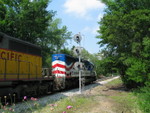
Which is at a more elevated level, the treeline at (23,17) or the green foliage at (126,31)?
the treeline at (23,17)

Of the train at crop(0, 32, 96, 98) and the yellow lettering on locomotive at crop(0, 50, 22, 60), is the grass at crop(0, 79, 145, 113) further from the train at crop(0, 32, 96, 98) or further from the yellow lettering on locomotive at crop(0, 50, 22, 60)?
the yellow lettering on locomotive at crop(0, 50, 22, 60)

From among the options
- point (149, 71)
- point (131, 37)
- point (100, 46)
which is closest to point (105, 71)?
point (100, 46)

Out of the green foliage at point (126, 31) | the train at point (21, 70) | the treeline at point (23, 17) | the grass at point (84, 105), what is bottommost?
the grass at point (84, 105)

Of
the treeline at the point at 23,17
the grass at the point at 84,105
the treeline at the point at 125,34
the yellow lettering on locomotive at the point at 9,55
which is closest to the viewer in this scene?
the grass at the point at 84,105

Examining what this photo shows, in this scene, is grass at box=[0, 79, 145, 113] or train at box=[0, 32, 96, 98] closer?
grass at box=[0, 79, 145, 113]

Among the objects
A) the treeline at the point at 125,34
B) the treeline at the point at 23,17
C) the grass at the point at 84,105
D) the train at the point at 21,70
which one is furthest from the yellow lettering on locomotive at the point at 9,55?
the treeline at the point at 23,17

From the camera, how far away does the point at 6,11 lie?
23688mm

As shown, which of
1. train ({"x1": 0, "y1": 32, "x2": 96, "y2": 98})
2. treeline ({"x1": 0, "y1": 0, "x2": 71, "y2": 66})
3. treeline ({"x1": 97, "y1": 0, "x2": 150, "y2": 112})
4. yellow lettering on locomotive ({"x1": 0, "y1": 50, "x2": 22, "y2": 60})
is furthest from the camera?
treeline ({"x1": 0, "y1": 0, "x2": 71, "y2": 66})

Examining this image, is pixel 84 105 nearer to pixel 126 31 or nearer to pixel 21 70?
pixel 21 70

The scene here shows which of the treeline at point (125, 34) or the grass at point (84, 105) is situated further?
the treeline at point (125, 34)

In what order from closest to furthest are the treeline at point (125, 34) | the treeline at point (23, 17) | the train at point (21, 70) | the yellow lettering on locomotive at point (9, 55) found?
the train at point (21, 70)
the yellow lettering on locomotive at point (9, 55)
the treeline at point (125, 34)
the treeline at point (23, 17)

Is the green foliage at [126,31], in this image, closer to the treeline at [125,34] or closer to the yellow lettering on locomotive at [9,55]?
the treeline at [125,34]

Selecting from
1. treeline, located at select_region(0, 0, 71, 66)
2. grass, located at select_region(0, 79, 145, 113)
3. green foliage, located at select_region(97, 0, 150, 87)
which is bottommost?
grass, located at select_region(0, 79, 145, 113)

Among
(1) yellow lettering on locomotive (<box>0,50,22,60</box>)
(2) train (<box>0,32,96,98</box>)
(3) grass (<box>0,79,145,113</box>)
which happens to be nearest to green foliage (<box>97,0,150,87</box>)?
(2) train (<box>0,32,96,98</box>)
